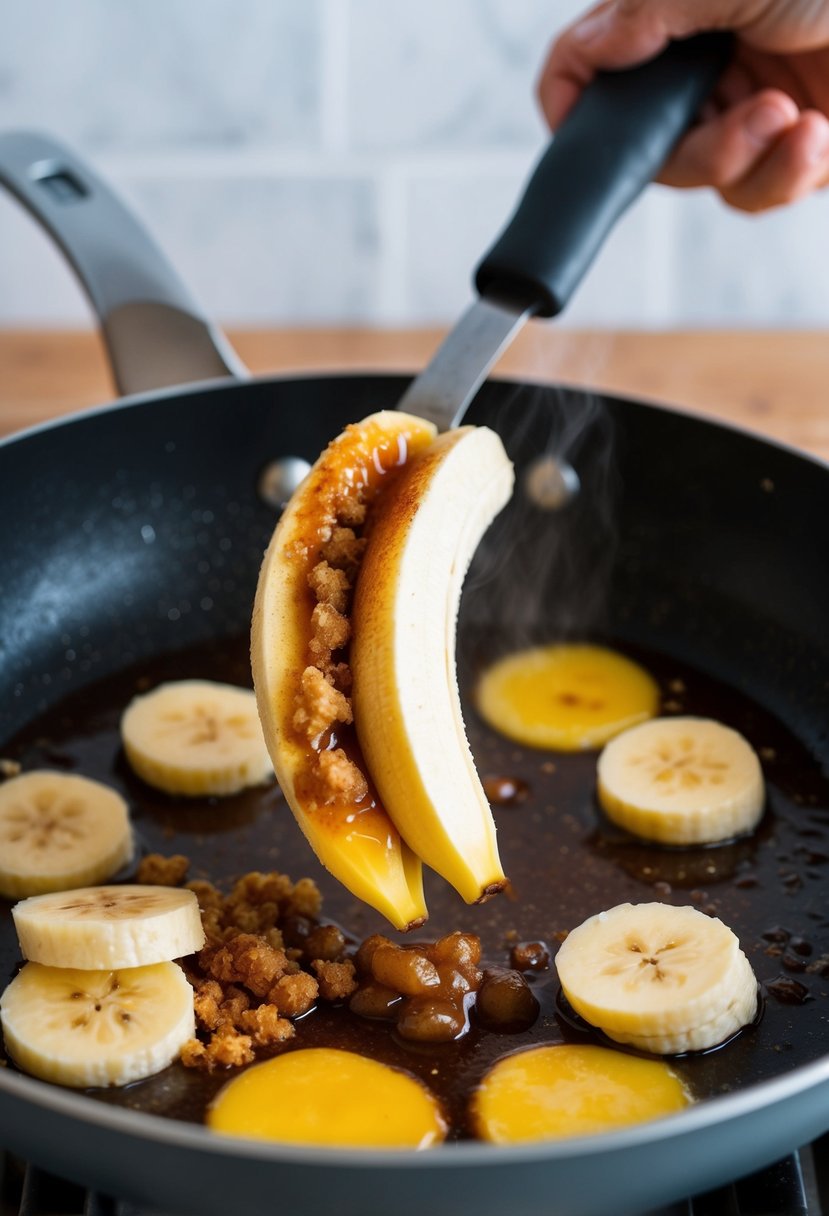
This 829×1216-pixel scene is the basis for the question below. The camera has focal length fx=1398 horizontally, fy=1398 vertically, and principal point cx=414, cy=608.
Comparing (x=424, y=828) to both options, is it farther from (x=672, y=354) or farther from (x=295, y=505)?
(x=672, y=354)

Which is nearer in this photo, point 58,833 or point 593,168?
point 58,833

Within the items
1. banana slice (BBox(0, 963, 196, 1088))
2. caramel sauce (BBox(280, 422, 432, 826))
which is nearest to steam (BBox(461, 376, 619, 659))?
caramel sauce (BBox(280, 422, 432, 826))

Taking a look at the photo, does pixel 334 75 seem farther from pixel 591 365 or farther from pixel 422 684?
pixel 422 684

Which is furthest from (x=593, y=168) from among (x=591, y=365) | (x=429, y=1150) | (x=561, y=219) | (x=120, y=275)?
(x=429, y=1150)

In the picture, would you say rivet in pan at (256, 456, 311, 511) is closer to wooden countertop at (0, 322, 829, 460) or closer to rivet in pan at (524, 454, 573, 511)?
rivet in pan at (524, 454, 573, 511)

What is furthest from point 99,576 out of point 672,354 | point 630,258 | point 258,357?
point 630,258

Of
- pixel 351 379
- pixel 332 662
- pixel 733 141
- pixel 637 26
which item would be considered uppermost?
pixel 637 26

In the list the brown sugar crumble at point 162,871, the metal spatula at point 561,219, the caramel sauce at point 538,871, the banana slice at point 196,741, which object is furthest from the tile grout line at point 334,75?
the brown sugar crumble at point 162,871
